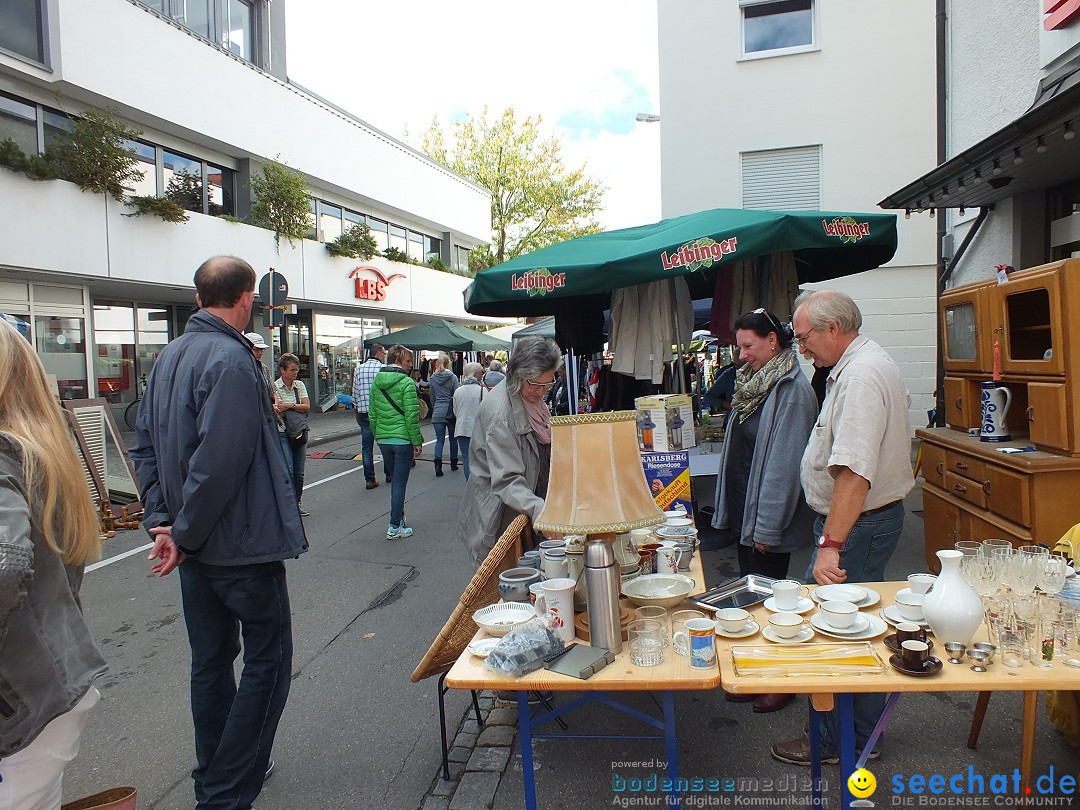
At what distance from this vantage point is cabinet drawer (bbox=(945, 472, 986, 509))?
4352mm

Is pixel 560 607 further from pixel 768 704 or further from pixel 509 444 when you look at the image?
pixel 768 704

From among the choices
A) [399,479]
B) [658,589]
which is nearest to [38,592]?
[658,589]

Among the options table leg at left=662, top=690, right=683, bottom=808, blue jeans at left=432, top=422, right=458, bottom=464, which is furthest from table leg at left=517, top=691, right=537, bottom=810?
blue jeans at left=432, top=422, right=458, bottom=464

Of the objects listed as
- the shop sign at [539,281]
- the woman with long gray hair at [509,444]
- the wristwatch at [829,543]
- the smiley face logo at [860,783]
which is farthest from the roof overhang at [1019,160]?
the smiley face logo at [860,783]

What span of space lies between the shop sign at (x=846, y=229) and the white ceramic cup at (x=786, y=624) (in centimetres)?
318

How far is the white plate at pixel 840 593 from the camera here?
99.7 inches

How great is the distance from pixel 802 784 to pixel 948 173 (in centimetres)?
470

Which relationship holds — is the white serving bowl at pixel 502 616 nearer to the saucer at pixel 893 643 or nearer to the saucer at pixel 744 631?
the saucer at pixel 744 631

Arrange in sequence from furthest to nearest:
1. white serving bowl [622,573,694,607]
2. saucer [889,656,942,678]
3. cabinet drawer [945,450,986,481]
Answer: cabinet drawer [945,450,986,481] < white serving bowl [622,573,694,607] < saucer [889,656,942,678]

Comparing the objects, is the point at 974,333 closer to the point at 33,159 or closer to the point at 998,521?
the point at 998,521

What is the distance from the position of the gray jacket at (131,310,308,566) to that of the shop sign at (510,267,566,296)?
2.50 m

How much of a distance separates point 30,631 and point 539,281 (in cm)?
367

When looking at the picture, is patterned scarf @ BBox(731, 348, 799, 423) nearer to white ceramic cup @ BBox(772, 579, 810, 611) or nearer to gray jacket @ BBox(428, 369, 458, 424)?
white ceramic cup @ BBox(772, 579, 810, 611)

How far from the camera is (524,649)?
7.27 feet
